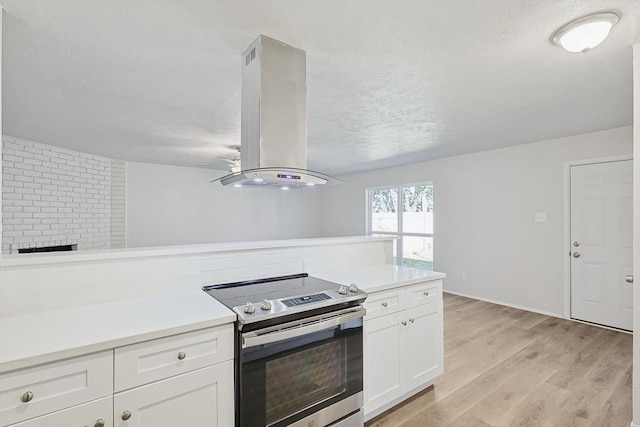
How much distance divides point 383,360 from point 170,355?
1.31 meters

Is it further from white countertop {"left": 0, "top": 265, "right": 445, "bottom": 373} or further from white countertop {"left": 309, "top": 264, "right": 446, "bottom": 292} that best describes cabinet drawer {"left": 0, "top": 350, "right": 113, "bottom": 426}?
white countertop {"left": 309, "top": 264, "right": 446, "bottom": 292}

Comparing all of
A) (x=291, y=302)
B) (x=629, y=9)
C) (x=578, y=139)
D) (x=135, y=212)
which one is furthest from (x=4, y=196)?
(x=578, y=139)

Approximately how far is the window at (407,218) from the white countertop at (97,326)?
180 inches

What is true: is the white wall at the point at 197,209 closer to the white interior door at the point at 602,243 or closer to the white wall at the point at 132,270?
the white wall at the point at 132,270

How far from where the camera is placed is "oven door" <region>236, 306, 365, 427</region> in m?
1.44

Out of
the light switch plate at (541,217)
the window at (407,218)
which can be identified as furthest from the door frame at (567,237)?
the window at (407,218)

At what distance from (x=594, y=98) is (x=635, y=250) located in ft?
5.02

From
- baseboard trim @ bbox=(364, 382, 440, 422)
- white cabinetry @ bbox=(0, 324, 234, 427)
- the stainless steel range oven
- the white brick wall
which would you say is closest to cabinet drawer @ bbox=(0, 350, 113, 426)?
white cabinetry @ bbox=(0, 324, 234, 427)

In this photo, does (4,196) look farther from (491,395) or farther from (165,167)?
(491,395)

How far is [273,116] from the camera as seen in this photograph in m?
1.83

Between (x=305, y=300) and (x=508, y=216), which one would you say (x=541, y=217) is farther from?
(x=305, y=300)

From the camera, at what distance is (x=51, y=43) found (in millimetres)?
1797

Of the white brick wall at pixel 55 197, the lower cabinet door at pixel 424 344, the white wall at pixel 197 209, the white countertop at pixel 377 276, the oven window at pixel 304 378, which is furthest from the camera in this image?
the white wall at pixel 197 209

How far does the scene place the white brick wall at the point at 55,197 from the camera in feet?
12.6
